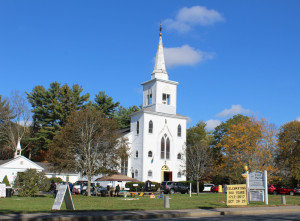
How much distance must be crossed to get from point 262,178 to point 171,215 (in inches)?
408

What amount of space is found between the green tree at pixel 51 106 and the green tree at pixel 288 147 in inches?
1366

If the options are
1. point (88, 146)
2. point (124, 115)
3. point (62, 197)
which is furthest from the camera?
point (124, 115)

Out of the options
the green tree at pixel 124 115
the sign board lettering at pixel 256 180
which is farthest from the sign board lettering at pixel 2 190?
the green tree at pixel 124 115

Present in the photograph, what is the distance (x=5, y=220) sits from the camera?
1304 cm

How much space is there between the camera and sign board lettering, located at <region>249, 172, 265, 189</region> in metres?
24.4

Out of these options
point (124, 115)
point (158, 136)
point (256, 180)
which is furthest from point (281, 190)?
point (124, 115)

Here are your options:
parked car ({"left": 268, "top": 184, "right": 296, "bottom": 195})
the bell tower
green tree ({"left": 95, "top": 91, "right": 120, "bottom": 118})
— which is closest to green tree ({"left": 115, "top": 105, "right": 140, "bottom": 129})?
green tree ({"left": 95, "top": 91, "right": 120, "bottom": 118})

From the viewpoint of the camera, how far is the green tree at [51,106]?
203ft

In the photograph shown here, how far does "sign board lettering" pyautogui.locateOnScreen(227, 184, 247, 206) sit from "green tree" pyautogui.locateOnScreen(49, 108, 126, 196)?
15643 mm

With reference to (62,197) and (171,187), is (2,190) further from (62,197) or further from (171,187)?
(171,187)

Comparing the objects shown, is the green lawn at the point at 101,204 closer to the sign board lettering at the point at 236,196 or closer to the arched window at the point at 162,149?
the sign board lettering at the point at 236,196

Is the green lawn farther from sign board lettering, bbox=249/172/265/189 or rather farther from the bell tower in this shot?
the bell tower

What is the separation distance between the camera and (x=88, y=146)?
3506 cm

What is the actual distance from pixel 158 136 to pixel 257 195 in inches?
1045
